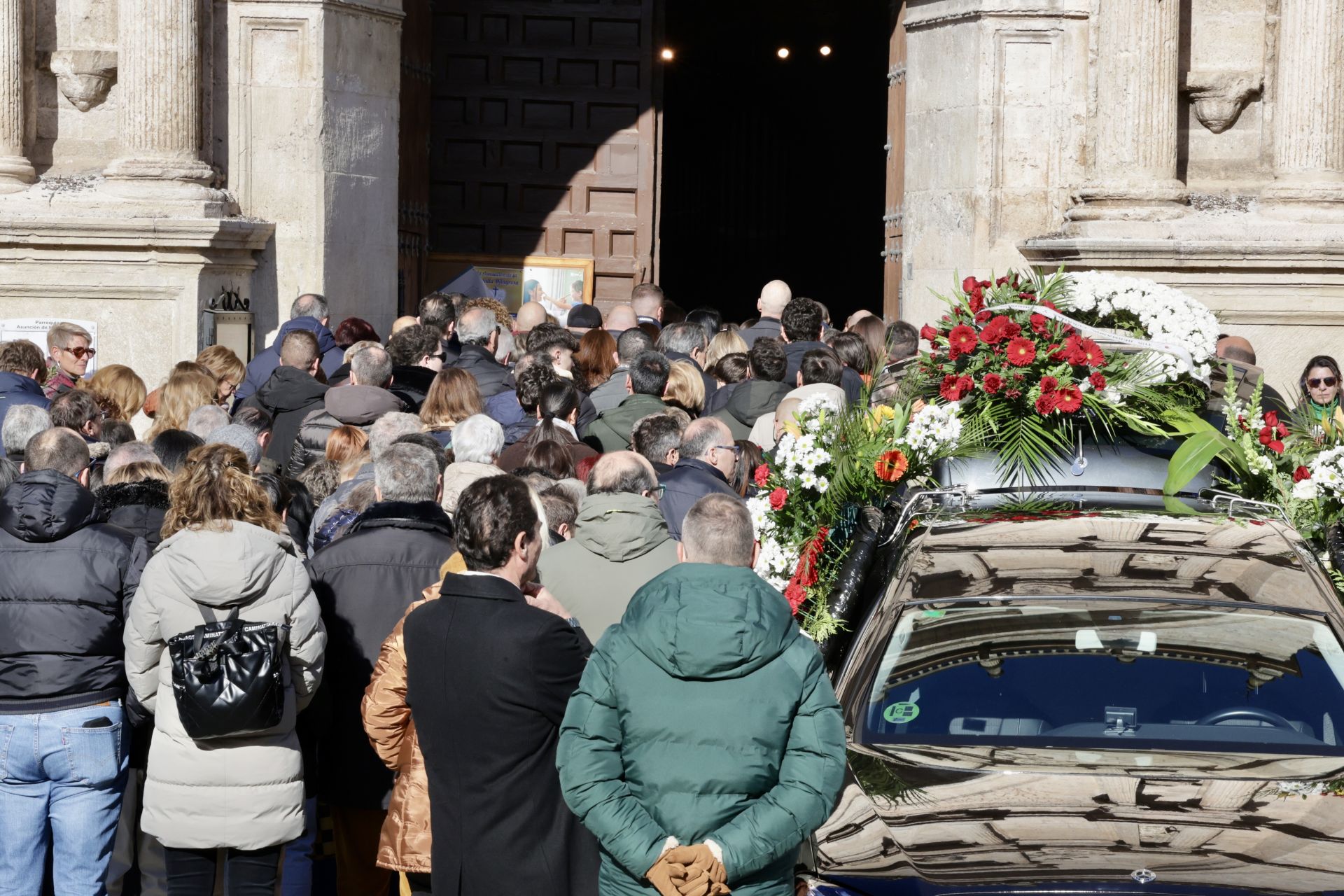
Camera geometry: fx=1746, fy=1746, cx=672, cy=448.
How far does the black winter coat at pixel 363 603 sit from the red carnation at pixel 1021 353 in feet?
7.60

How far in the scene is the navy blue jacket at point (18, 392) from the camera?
27.3 ft

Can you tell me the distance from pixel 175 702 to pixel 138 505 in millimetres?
1224

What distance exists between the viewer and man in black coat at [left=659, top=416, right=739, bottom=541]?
685 cm

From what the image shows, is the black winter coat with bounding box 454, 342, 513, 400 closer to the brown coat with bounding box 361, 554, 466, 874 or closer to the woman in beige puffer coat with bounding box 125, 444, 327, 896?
the woman in beige puffer coat with bounding box 125, 444, 327, 896

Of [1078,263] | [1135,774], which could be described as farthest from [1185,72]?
[1135,774]

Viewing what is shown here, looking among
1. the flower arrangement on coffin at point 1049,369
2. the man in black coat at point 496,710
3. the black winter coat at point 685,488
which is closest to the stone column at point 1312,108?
the flower arrangement on coffin at point 1049,369

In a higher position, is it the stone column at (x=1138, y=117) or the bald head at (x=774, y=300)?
the stone column at (x=1138, y=117)

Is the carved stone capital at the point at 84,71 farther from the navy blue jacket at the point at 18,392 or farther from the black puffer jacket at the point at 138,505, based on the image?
the black puffer jacket at the point at 138,505

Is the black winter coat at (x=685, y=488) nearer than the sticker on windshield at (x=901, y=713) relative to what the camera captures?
No

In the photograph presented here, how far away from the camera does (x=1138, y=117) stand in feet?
40.4

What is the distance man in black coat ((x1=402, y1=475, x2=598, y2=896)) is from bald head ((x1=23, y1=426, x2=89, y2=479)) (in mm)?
2188

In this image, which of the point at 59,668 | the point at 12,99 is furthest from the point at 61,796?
the point at 12,99

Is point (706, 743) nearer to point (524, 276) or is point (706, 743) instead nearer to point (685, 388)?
point (685, 388)

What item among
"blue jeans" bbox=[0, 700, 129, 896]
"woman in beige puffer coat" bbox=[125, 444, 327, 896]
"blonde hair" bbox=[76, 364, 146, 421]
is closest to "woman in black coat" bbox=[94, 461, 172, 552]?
"blue jeans" bbox=[0, 700, 129, 896]
